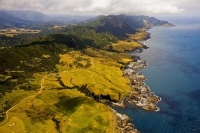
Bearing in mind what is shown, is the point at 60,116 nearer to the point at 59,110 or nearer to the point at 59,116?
the point at 59,116

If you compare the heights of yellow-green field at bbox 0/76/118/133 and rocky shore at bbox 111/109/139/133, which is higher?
yellow-green field at bbox 0/76/118/133

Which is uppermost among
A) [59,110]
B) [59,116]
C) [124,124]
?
[59,110]

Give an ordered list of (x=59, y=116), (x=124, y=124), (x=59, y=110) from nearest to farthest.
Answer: (x=124, y=124) < (x=59, y=116) < (x=59, y=110)

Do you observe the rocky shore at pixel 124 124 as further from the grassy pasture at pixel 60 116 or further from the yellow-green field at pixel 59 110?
the grassy pasture at pixel 60 116

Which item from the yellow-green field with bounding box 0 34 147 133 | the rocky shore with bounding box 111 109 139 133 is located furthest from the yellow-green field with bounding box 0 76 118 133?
the rocky shore with bounding box 111 109 139 133

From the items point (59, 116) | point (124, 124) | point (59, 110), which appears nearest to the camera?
point (124, 124)

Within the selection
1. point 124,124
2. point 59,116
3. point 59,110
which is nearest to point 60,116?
point 59,116

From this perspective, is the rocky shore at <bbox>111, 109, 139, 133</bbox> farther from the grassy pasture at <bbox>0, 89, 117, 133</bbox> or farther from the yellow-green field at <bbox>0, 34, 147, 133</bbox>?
the grassy pasture at <bbox>0, 89, 117, 133</bbox>

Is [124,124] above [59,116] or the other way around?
the other way around

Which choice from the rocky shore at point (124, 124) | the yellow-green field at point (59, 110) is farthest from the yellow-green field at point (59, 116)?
the rocky shore at point (124, 124)

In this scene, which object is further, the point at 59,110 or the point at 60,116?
the point at 59,110

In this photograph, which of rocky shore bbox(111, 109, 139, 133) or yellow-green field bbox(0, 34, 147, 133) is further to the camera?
rocky shore bbox(111, 109, 139, 133)
